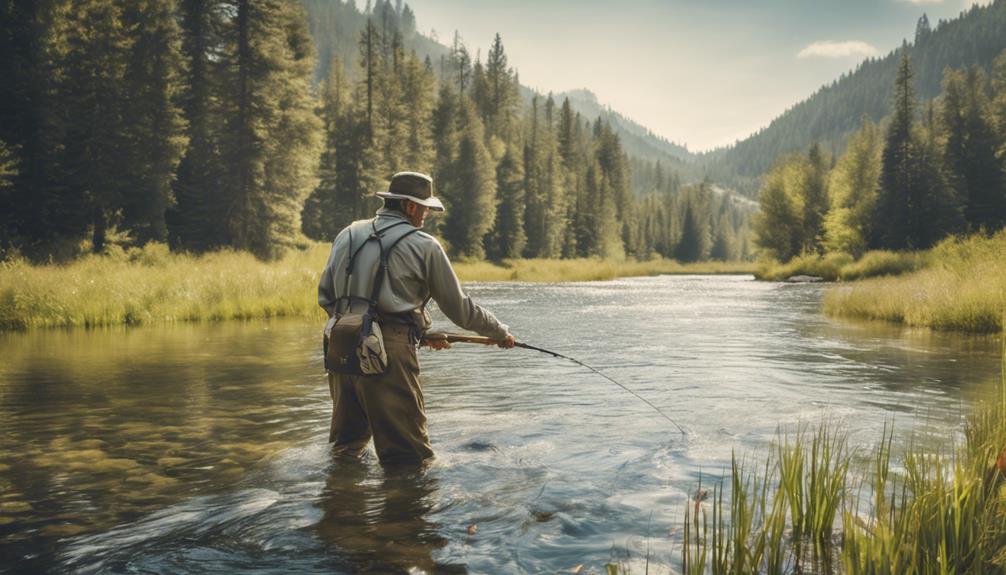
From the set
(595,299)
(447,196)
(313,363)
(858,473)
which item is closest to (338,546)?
(858,473)

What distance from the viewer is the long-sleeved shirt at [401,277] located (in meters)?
5.53

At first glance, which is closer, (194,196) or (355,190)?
(194,196)

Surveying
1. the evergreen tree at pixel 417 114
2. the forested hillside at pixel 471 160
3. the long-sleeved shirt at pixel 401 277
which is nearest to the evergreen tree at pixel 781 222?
the forested hillside at pixel 471 160

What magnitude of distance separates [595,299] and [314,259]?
42.4ft

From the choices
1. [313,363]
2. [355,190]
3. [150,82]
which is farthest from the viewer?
[355,190]

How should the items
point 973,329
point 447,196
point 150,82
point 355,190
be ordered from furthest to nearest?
point 447,196 → point 355,190 → point 150,82 → point 973,329

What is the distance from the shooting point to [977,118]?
61094 mm

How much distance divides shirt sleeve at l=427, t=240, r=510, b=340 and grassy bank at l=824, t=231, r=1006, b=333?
13.8 meters

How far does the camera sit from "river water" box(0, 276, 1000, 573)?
4375 millimetres

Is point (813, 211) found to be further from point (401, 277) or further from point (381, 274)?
point (381, 274)

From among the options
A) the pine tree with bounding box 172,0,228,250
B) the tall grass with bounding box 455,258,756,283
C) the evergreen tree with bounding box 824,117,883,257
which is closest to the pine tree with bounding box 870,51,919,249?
the evergreen tree with bounding box 824,117,883,257

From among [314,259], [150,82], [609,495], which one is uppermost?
[150,82]

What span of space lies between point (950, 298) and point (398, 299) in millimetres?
17321

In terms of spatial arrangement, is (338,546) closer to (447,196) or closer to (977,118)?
(447,196)
